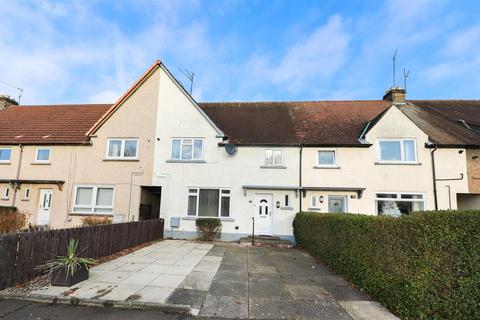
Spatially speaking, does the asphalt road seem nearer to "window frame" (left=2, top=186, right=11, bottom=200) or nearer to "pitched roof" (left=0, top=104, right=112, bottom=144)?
"pitched roof" (left=0, top=104, right=112, bottom=144)

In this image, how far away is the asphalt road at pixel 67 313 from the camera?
4.85m

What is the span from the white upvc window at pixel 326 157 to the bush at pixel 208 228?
21.1 ft

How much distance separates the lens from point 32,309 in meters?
5.11

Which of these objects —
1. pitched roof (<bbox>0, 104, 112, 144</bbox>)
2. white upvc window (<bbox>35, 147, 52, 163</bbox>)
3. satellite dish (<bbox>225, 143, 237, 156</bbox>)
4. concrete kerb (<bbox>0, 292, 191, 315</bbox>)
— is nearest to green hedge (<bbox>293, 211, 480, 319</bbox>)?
concrete kerb (<bbox>0, 292, 191, 315</bbox>)

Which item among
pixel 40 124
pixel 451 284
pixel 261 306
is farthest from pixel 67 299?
pixel 40 124

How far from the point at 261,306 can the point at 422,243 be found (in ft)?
11.0

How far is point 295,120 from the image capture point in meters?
17.3

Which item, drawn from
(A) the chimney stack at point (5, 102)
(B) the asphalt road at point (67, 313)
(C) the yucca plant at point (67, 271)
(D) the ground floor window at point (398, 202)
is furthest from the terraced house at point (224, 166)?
(B) the asphalt road at point (67, 313)

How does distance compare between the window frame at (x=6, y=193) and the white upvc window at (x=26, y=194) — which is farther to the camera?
the window frame at (x=6, y=193)

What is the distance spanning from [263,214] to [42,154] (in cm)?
1347

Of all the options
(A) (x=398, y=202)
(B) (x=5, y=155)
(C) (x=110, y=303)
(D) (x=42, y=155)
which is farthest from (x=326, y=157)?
(B) (x=5, y=155)

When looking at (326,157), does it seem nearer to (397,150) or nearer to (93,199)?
(397,150)

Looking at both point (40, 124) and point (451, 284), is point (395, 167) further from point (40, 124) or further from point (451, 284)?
point (40, 124)

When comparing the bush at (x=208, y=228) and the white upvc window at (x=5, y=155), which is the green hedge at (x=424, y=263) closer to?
the bush at (x=208, y=228)
